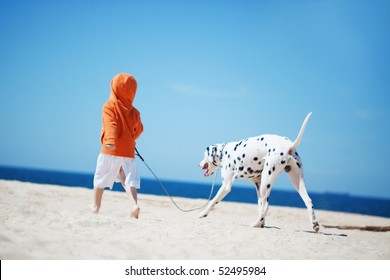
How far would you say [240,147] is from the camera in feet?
20.8

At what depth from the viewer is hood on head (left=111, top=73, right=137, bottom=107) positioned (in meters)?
5.40

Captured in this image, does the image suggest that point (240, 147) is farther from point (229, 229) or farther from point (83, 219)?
point (83, 219)

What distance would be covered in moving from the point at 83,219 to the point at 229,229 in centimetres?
200

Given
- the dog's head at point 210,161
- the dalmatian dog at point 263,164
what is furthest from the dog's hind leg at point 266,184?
the dog's head at point 210,161

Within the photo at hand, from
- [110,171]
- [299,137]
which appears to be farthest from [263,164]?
[110,171]

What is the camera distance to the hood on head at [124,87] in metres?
5.40

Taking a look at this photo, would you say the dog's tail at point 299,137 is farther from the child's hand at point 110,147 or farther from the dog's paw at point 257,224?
the child's hand at point 110,147

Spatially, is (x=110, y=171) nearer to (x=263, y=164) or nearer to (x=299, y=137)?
(x=263, y=164)

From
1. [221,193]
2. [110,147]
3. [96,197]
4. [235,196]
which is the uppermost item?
[110,147]

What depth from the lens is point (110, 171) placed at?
5238mm

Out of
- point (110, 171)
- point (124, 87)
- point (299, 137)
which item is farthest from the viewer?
point (299, 137)

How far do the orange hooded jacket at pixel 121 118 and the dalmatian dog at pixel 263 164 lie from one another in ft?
5.96

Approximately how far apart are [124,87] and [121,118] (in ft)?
1.56

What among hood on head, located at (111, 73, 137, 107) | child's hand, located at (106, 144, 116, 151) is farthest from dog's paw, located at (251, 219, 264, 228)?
hood on head, located at (111, 73, 137, 107)
